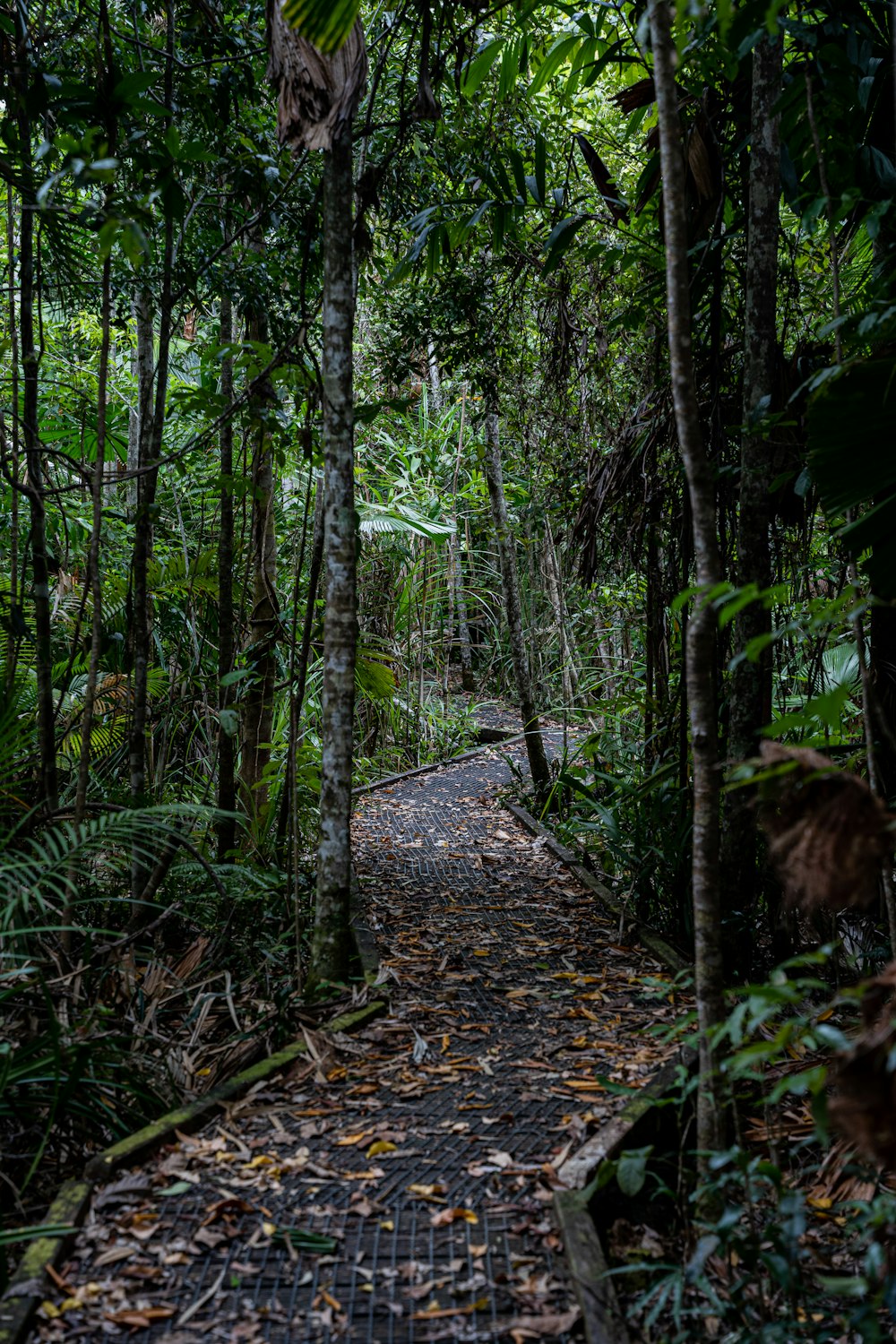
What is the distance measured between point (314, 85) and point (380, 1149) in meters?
3.25

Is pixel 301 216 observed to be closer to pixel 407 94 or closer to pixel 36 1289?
pixel 407 94

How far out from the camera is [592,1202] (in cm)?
232

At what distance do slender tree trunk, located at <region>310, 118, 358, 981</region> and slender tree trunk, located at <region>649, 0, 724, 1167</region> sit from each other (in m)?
1.63

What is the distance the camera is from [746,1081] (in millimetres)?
3119

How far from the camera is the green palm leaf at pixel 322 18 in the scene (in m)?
2.60

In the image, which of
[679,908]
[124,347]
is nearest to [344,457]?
[679,908]

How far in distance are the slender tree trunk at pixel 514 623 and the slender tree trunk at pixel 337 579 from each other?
354 cm

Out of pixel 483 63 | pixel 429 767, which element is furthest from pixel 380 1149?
pixel 429 767

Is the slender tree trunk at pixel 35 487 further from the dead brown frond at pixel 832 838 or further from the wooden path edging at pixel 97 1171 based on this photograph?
the dead brown frond at pixel 832 838

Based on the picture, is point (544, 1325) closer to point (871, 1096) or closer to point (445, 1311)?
point (445, 1311)

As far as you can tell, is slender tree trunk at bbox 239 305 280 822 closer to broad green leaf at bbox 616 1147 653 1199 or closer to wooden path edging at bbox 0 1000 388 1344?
wooden path edging at bbox 0 1000 388 1344

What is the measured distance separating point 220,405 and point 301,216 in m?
1.50

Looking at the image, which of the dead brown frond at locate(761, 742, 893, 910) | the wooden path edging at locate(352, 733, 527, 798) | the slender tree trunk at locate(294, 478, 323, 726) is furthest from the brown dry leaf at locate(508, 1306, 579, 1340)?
the wooden path edging at locate(352, 733, 527, 798)

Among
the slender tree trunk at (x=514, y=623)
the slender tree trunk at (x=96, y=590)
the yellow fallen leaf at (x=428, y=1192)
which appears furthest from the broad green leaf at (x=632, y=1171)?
the slender tree trunk at (x=514, y=623)
